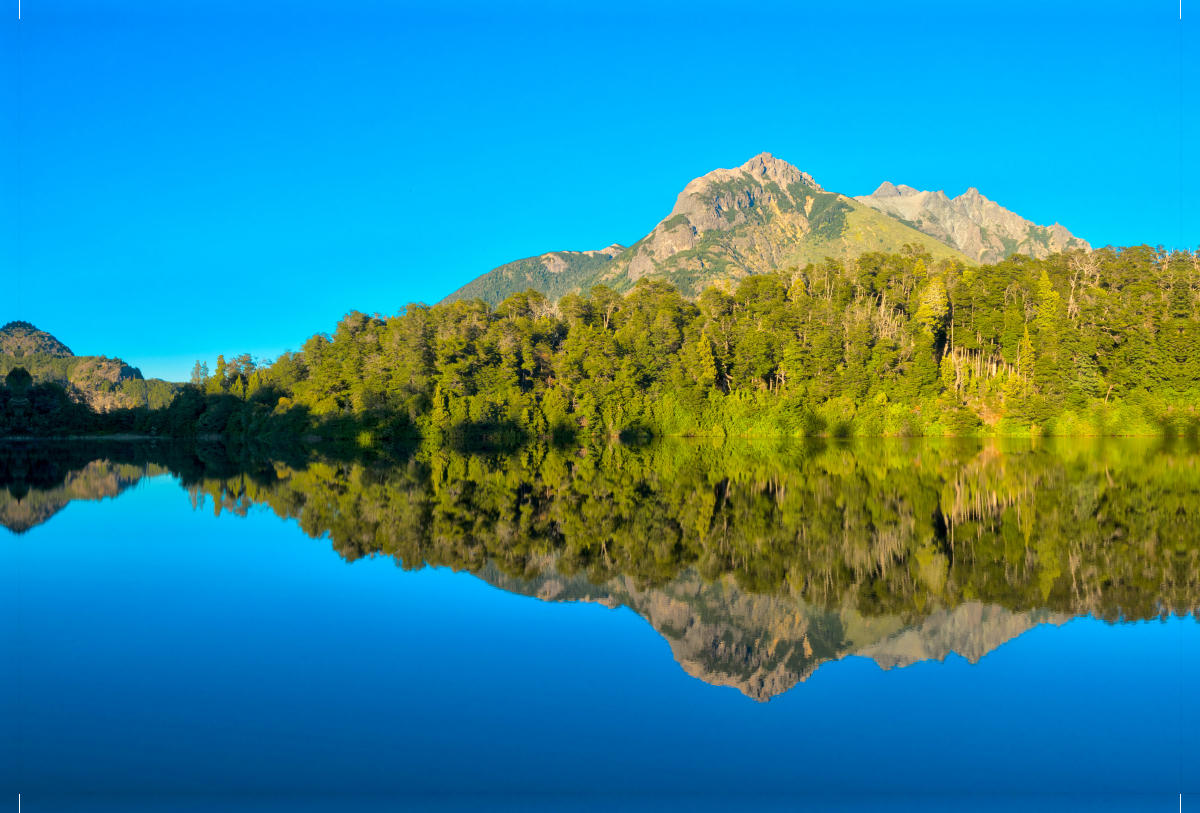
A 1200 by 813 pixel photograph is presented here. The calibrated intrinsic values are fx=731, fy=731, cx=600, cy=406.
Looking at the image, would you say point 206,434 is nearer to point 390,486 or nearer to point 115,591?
point 390,486

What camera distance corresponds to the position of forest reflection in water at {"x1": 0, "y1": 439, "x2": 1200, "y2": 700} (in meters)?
8.85

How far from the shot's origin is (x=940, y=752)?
19.4ft

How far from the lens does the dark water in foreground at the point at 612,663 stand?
557cm

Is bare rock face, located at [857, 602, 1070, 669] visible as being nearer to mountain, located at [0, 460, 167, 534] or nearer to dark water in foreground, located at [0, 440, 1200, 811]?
dark water in foreground, located at [0, 440, 1200, 811]

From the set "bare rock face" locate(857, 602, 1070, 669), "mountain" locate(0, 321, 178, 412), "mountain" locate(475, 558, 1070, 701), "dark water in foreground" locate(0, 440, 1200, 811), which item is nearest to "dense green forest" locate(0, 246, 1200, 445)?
"dark water in foreground" locate(0, 440, 1200, 811)

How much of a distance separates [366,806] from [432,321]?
3076 inches

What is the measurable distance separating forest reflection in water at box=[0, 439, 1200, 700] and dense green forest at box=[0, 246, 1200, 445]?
39.5 meters

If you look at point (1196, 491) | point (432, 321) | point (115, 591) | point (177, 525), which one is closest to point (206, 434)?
point (432, 321)

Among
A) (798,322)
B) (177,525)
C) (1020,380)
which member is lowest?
(177,525)

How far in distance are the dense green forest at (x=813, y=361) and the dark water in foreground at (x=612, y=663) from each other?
5435 centimetres

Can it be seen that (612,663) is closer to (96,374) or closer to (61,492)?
(61,492)

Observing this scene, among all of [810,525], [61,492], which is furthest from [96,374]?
[810,525]

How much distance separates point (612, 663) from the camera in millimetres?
7953

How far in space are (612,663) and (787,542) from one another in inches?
269
